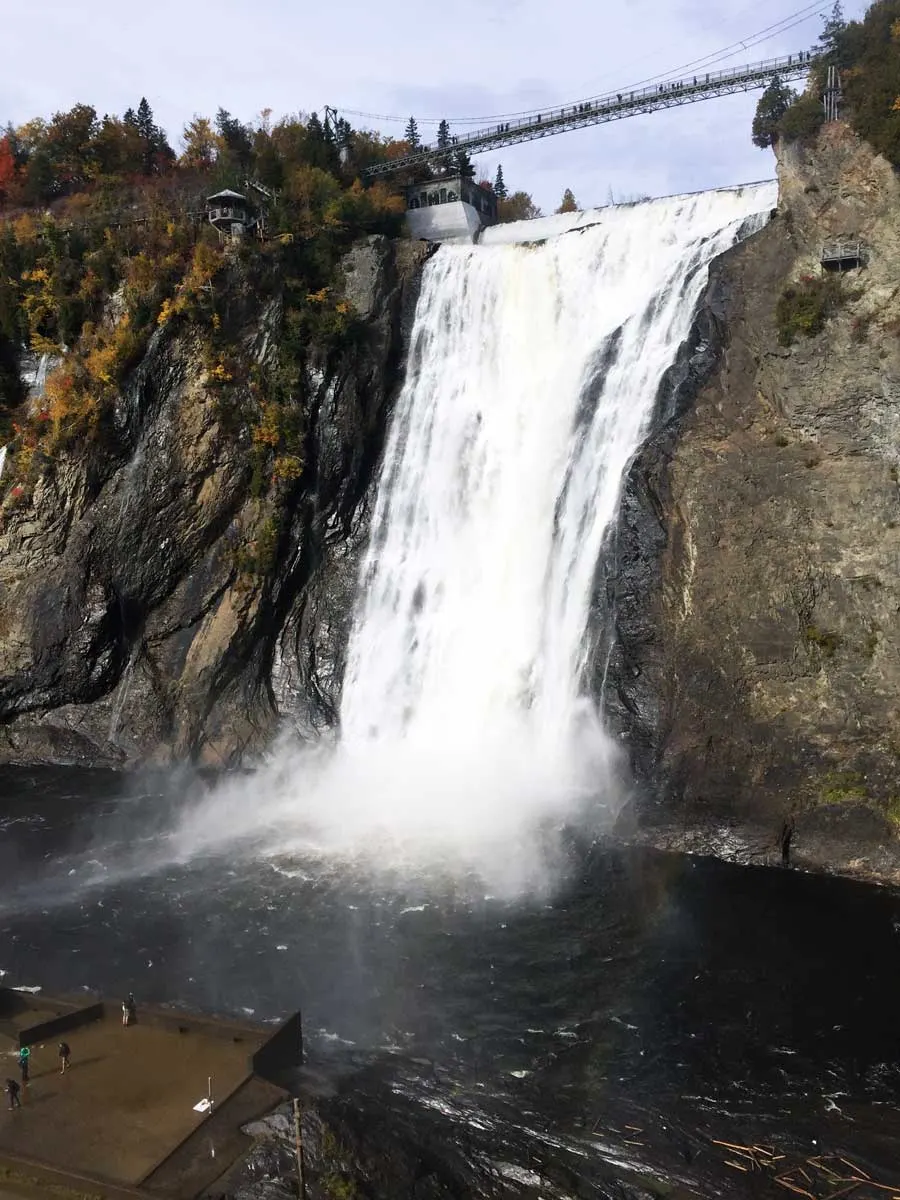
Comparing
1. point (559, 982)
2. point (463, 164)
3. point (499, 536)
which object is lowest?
point (559, 982)

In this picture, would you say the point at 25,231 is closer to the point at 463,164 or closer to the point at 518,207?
the point at 463,164

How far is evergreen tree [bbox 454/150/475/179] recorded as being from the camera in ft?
159

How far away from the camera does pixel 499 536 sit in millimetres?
33719

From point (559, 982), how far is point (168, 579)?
2302 centimetres

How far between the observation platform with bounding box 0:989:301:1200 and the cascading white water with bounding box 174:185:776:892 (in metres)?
9.67

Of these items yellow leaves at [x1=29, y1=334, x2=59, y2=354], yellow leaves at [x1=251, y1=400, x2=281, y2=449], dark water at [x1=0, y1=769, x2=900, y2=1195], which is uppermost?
yellow leaves at [x1=29, y1=334, x2=59, y2=354]

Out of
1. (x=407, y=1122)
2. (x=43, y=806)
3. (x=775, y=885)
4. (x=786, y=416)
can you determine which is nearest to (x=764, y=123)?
(x=786, y=416)

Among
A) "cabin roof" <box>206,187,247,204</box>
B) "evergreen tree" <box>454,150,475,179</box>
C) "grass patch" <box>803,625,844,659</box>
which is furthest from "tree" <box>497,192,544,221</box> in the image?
"grass patch" <box>803,625,844,659</box>

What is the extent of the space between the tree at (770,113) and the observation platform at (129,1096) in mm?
29068

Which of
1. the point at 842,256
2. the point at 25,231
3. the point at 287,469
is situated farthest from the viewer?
the point at 25,231

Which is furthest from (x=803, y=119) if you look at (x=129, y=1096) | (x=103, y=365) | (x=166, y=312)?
(x=129, y=1096)

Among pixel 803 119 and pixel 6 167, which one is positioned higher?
pixel 6 167

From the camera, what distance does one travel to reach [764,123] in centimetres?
3027

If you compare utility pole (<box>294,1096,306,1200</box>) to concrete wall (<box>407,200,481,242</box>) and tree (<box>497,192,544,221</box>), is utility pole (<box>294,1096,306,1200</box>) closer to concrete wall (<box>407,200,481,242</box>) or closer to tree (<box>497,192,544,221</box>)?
concrete wall (<box>407,200,481,242</box>)
